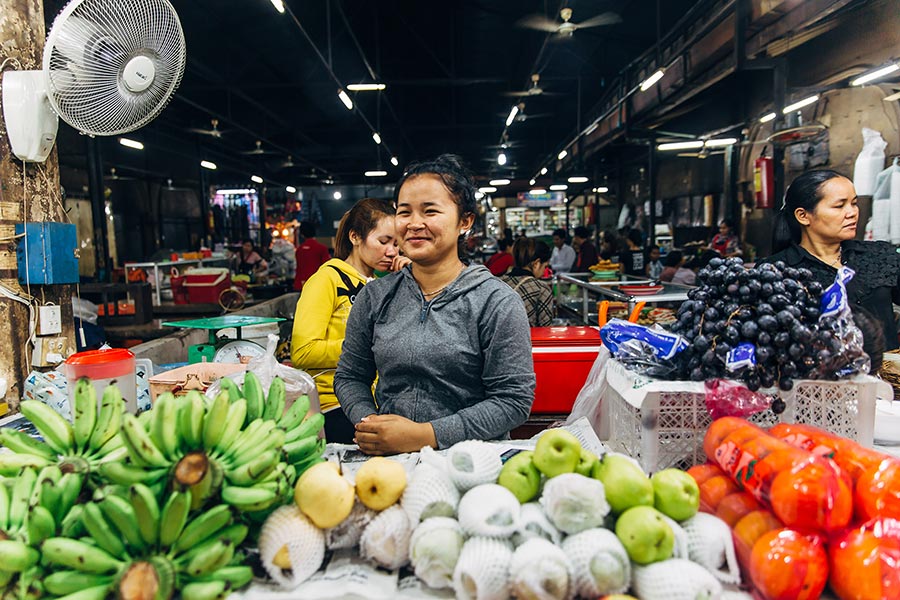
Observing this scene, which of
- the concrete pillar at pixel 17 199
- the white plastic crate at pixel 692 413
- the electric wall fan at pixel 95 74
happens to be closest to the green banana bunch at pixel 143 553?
the white plastic crate at pixel 692 413

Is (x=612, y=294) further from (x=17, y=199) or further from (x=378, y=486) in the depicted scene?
(x=17, y=199)

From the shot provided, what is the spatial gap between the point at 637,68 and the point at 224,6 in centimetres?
799

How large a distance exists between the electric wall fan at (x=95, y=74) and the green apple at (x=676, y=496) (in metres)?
2.81

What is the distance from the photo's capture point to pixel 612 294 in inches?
170

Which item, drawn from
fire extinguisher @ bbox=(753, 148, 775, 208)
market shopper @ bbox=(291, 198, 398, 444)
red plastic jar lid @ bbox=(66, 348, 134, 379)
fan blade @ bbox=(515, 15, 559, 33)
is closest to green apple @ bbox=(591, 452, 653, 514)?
market shopper @ bbox=(291, 198, 398, 444)

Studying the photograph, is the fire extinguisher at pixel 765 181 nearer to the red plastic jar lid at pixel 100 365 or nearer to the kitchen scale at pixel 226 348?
the kitchen scale at pixel 226 348

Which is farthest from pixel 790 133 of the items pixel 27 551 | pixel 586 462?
pixel 27 551

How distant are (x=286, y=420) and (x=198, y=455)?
391mm

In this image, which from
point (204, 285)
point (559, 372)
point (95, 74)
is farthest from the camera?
point (204, 285)

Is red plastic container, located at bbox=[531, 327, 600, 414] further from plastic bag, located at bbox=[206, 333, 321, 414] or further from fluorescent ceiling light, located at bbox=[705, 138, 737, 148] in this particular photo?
fluorescent ceiling light, located at bbox=[705, 138, 737, 148]

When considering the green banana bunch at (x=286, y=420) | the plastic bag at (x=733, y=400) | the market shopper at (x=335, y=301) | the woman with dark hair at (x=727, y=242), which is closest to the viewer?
the green banana bunch at (x=286, y=420)

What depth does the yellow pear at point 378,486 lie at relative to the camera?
1241 millimetres

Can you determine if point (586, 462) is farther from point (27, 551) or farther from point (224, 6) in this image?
point (224, 6)

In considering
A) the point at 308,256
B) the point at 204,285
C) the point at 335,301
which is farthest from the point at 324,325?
the point at 204,285
